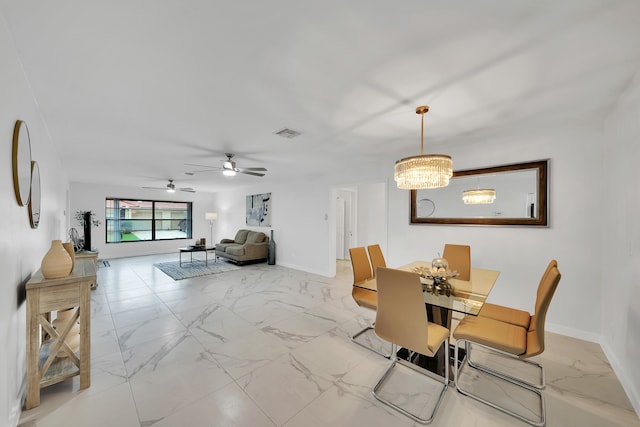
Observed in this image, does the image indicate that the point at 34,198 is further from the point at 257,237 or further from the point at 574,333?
the point at 574,333

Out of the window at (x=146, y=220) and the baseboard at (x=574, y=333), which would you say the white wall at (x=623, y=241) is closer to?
the baseboard at (x=574, y=333)

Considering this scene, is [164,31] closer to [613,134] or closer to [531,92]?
[531,92]

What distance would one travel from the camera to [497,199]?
3.24 metres

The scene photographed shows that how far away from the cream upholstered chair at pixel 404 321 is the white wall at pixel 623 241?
138 centimetres

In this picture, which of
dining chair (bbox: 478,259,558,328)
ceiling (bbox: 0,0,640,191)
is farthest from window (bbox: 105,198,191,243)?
dining chair (bbox: 478,259,558,328)

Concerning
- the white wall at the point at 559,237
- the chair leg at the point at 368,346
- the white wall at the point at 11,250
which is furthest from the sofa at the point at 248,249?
the white wall at the point at 559,237

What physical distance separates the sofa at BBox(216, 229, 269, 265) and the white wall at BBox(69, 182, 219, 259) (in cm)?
270

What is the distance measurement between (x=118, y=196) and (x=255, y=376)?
27.4 ft

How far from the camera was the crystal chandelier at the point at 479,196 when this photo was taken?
3279mm

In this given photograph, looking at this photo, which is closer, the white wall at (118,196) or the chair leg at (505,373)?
the chair leg at (505,373)

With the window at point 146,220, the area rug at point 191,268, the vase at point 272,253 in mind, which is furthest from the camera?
the window at point 146,220

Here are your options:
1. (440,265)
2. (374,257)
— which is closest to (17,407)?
(374,257)

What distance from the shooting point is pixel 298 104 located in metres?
2.21

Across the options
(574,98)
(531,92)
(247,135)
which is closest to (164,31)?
(247,135)
